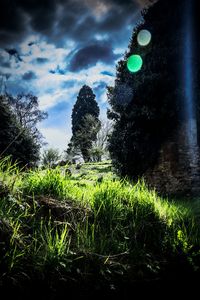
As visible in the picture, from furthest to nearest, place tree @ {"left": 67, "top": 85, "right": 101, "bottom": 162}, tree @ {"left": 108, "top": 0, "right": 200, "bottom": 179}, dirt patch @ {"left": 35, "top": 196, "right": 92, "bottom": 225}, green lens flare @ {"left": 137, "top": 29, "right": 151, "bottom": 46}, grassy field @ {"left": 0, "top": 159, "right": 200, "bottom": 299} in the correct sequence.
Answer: tree @ {"left": 67, "top": 85, "right": 101, "bottom": 162}
green lens flare @ {"left": 137, "top": 29, "right": 151, "bottom": 46}
tree @ {"left": 108, "top": 0, "right": 200, "bottom": 179}
dirt patch @ {"left": 35, "top": 196, "right": 92, "bottom": 225}
grassy field @ {"left": 0, "top": 159, "right": 200, "bottom": 299}

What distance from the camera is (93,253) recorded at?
11.4 ft

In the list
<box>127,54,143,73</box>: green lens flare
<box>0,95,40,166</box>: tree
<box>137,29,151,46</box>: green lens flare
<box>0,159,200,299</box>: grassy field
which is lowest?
<box>0,159,200,299</box>: grassy field

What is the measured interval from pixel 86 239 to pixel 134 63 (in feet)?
36.7

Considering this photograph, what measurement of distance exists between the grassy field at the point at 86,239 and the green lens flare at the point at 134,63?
28.9ft

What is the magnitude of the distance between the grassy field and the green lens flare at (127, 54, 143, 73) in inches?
346

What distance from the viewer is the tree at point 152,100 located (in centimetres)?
1152

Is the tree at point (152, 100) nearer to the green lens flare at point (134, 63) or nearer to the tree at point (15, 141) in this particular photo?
the green lens flare at point (134, 63)

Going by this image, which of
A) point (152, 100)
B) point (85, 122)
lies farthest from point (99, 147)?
point (152, 100)

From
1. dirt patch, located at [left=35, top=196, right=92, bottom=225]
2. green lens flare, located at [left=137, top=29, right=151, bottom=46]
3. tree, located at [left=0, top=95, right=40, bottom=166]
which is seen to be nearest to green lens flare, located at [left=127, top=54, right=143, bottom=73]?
green lens flare, located at [left=137, top=29, right=151, bottom=46]

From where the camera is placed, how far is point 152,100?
38.8 feet

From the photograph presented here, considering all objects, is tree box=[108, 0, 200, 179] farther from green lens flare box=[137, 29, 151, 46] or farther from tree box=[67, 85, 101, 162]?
tree box=[67, 85, 101, 162]

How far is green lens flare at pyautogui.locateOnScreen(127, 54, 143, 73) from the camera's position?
12855 millimetres

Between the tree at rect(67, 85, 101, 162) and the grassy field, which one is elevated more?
the tree at rect(67, 85, 101, 162)

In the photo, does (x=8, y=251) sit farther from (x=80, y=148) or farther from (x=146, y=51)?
(x=80, y=148)
